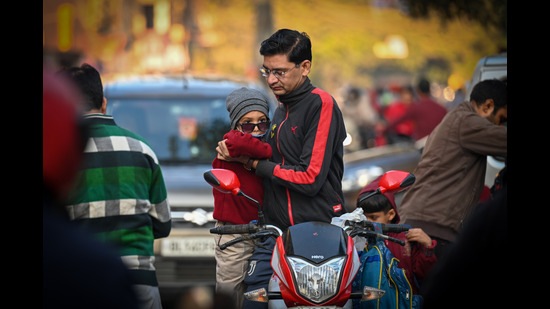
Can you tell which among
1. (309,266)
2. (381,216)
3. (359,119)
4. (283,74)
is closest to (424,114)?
(381,216)

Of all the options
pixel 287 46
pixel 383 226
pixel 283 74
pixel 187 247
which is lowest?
pixel 187 247

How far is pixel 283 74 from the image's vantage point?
5.78 metres

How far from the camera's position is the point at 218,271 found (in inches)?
234

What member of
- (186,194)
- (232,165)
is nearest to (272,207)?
(232,165)

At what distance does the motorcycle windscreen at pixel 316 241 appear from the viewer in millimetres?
4918

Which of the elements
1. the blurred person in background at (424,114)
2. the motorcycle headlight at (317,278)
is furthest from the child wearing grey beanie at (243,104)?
the blurred person in background at (424,114)

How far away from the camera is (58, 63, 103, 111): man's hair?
575 centimetres

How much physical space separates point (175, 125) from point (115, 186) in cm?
449

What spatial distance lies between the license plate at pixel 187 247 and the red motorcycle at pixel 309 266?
12.6 ft

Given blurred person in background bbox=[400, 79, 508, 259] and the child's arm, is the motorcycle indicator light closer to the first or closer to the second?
the child's arm

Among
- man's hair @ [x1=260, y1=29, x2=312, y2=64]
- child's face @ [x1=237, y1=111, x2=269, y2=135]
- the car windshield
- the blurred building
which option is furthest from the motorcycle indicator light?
the blurred building

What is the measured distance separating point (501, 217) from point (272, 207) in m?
2.96

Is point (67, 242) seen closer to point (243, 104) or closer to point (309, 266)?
point (309, 266)

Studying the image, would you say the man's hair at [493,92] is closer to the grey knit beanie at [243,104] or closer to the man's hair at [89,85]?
the grey knit beanie at [243,104]
